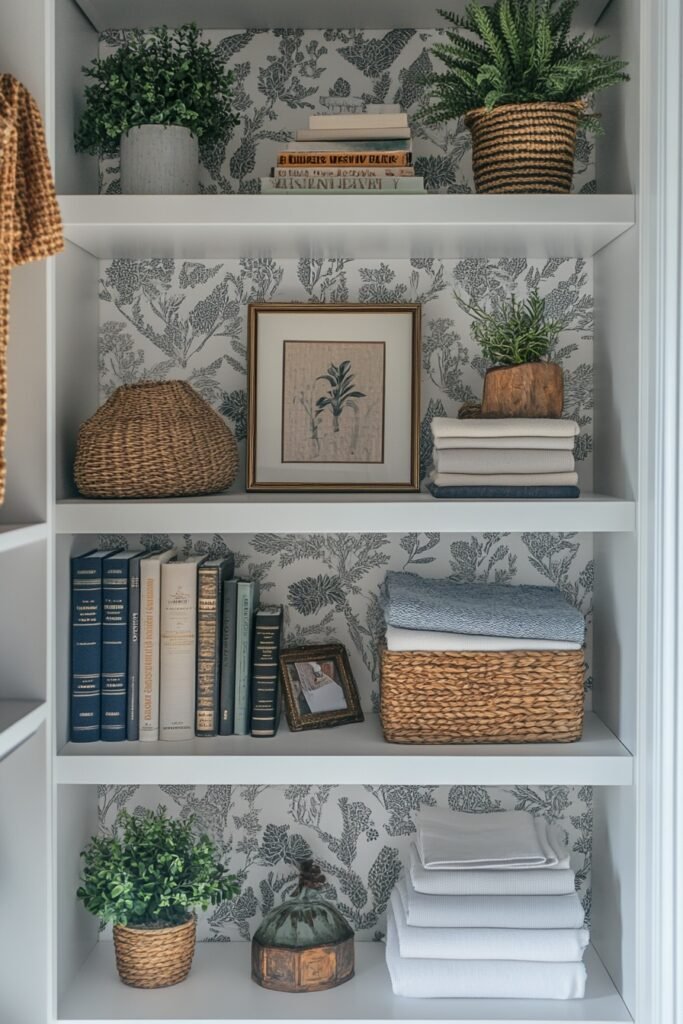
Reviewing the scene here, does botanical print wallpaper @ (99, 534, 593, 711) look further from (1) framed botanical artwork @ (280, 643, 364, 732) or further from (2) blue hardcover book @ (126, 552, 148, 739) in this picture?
(2) blue hardcover book @ (126, 552, 148, 739)

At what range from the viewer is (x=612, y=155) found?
1.70 m

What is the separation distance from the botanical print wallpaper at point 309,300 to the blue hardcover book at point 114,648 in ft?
1.05

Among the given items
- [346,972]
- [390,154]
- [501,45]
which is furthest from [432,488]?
[346,972]

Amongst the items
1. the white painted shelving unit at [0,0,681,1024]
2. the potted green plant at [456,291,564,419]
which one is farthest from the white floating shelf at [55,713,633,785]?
the potted green plant at [456,291,564,419]

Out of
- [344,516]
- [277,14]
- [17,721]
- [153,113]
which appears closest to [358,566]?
[344,516]

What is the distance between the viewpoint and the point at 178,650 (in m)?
1.67

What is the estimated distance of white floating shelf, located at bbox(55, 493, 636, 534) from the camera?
154 centimetres

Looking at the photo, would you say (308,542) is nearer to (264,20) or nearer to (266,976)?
(266,976)

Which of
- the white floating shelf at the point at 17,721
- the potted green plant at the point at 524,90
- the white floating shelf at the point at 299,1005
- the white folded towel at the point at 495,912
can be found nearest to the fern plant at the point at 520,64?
the potted green plant at the point at 524,90

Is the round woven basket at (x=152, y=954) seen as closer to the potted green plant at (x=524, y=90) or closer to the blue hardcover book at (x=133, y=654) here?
the blue hardcover book at (x=133, y=654)

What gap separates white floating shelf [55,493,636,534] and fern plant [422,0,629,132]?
1.89ft

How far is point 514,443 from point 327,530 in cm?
31

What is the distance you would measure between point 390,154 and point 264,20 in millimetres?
411

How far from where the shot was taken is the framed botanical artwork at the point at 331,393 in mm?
1781
